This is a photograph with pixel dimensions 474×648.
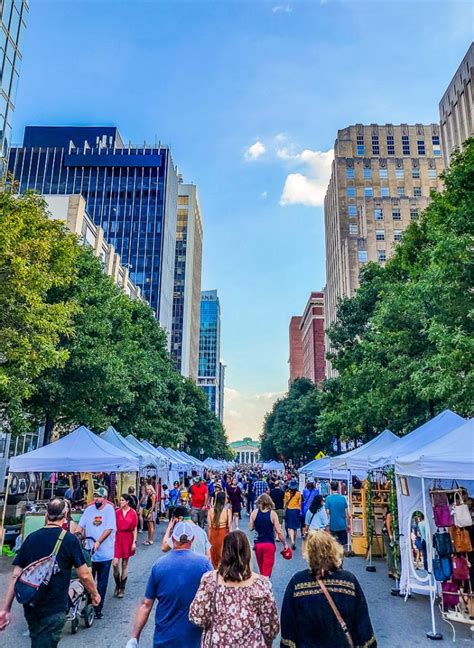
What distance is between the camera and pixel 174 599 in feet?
12.4

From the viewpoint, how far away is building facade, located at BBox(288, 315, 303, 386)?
577 ft

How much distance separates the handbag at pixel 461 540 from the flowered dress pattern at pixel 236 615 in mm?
5658

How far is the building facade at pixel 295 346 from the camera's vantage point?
577 ft

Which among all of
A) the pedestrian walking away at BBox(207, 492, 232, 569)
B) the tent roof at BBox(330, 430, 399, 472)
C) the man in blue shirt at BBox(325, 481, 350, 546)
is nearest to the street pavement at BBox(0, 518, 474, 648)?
the pedestrian walking away at BBox(207, 492, 232, 569)

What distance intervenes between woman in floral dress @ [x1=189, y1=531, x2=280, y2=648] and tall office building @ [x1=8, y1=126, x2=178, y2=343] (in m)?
100

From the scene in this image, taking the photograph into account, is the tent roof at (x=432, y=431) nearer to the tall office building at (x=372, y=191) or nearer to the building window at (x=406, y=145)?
the tall office building at (x=372, y=191)

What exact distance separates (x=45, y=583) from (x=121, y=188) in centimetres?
11009

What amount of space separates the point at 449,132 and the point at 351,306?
26624mm

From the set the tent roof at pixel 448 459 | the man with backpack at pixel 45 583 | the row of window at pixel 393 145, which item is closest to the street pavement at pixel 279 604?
the tent roof at pixel 448 459

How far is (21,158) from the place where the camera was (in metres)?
108

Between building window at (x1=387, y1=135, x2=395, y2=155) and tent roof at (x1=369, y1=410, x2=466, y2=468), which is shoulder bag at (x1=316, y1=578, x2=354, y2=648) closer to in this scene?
tent roof at (x1=369, y1=410, x2=466, y2=468)

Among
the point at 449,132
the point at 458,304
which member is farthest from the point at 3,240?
the point at 449,132

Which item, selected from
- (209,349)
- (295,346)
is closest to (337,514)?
(295,346)

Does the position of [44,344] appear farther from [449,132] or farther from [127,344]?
[449,132]
